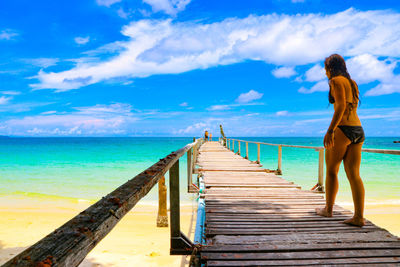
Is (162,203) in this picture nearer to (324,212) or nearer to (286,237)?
(324,212)

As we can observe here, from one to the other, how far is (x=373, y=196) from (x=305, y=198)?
1226cm

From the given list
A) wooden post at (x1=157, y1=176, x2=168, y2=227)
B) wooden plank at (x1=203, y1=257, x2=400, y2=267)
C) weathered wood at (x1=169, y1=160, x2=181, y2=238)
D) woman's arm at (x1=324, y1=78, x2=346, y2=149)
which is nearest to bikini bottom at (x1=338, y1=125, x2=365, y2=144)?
woman's arm at (x1=324, y1=78, x2=346, y2=149)

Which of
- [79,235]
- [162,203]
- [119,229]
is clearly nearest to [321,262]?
[79,235]

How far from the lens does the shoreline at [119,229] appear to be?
639cm

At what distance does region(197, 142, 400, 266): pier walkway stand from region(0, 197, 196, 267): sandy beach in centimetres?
262

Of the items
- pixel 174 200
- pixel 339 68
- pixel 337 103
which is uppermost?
pixel 339 68

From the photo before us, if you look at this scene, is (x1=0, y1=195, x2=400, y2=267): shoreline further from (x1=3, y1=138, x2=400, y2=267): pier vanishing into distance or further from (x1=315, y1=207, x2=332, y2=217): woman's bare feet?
(x1=315, y1=207, x2=332, y2=217): woman's bare feet

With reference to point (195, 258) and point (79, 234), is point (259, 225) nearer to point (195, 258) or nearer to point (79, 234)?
point (195, 258)

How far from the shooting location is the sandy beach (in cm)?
632

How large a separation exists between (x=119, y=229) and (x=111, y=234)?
0.36m

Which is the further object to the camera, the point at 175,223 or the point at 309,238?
the point at 175,223

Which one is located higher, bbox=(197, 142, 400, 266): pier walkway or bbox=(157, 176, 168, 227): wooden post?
bbox=(197, 142, 400, 266): pier walkway

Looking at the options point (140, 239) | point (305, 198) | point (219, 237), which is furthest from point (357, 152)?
point (140, 239)

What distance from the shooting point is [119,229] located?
866cm
